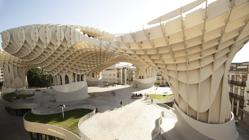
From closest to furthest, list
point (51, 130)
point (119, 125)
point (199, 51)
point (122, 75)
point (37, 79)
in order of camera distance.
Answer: point (199, 51)
point (119, 125)
point (51, 130)
point (37, 79)
point (122, 75)

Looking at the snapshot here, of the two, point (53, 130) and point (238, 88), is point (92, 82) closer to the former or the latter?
point (53, 130)

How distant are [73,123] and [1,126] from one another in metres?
16.1

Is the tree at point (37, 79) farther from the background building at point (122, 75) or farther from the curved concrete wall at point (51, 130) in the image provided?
the curved concrete wall at point (51, 130)

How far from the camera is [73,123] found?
19234mm

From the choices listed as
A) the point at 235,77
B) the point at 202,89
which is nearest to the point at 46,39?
the point at 202,89

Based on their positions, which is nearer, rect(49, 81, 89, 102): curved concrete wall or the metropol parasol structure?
the metropol parasol structure

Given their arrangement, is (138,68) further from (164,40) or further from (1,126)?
(164,40)

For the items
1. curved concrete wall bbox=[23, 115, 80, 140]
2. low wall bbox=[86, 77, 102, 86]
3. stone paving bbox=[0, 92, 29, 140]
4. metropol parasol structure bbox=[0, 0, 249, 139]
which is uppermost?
metropol parasol structure bbox=[0, 0, 249, 139]

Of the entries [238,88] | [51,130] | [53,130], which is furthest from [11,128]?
[238,88]

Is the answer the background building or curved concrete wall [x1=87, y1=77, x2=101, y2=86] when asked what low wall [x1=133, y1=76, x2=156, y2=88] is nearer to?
curved concrete wall [x1=87, y1=77, x2=101, y2=86]

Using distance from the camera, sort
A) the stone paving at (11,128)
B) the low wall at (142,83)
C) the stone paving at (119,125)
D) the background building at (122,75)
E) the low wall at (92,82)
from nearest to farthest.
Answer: the stone paving at (119,125) → the stone paving at (11,128) → the low wall at (142,83) → the low wall at (92,82) → the background building at (122,75)

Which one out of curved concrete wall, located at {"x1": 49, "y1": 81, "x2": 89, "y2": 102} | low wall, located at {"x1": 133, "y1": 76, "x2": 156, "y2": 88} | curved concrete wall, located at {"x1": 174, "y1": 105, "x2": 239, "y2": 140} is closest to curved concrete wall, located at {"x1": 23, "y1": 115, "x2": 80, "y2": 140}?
curved concrete wall, located at {"x1": 174, "y1": 105, "x2": 239, "y2": 140}

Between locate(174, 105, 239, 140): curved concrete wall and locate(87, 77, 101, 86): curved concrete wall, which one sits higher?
locate(174, 105, 239, 140): curved concrete wall

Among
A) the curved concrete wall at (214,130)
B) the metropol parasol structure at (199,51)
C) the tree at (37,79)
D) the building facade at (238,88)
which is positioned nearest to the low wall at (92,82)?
the tree at (37,79)
